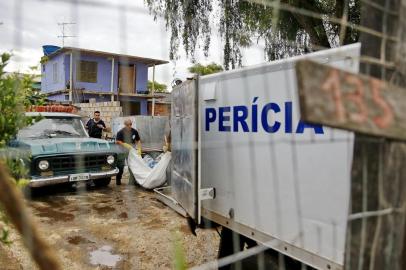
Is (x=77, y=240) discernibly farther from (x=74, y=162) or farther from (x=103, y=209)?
(x=74, y=162)

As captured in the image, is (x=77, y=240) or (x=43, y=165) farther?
(x=43, y=165)

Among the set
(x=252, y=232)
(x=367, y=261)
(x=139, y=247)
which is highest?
(x=367, y=261)

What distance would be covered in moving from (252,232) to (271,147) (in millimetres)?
736

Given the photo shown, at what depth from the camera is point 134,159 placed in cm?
791

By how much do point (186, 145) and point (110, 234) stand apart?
6.16 feet

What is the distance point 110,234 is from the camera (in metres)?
5.00

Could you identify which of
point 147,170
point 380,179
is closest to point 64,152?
point 147,170

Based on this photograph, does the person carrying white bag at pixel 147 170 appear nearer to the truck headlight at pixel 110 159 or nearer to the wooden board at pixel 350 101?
the truck headlight at pixel 110 159

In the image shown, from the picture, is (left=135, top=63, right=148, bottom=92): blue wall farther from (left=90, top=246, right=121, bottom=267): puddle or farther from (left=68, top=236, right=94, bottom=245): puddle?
(left=90, top=246, right=121, bottom=267): puddle

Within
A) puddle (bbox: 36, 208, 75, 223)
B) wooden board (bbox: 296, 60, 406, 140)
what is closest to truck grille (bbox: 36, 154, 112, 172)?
puddle (bbox: 36, 208, 75, 223)

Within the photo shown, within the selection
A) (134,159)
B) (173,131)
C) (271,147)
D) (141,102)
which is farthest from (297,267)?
(141,102)

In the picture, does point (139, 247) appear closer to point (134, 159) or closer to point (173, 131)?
point (173, 131)

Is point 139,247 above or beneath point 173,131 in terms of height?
beneath

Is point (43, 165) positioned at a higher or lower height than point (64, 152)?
lower
